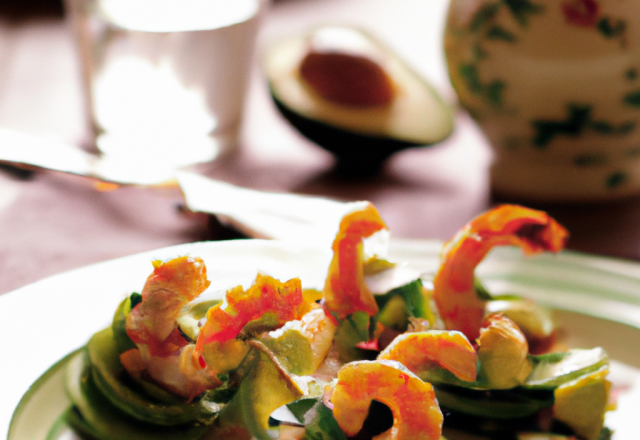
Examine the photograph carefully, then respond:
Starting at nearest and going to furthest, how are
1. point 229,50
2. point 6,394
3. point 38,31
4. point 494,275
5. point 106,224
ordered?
point 6,394, point 494,275, point 106,224, point 229,50, point 38,31

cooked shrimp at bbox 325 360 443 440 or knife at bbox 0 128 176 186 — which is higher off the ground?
cooked shrimp at bbox 325 360 443 440

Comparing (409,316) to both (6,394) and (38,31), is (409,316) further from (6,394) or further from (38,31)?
(38,31)

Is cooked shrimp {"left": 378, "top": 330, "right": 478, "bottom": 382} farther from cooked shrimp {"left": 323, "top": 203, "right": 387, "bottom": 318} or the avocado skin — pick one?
the avocado skin

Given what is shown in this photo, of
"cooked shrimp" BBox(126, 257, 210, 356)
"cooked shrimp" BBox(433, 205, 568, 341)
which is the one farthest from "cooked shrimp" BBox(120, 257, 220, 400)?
"cooked shrimp" BBox(433, 205, 568, 341)

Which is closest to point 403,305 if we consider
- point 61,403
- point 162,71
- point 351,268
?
point 351,268

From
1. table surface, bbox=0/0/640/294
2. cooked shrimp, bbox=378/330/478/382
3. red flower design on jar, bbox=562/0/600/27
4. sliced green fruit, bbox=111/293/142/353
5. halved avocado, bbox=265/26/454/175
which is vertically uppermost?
red flower design on jar, bbox=562/0/600/27

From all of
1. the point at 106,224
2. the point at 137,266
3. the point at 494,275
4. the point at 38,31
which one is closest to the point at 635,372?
the point at 494,275
